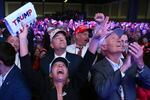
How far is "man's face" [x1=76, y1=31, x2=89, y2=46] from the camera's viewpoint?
166 inches

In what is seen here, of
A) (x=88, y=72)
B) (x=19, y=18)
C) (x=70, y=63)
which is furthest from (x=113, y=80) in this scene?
(x=19, y=18)

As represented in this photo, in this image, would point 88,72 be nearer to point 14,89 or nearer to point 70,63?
point 70,63

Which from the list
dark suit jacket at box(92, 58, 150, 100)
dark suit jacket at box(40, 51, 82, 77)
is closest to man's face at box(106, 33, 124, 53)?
dark suit jacket at box(92, 58, 150, 100)

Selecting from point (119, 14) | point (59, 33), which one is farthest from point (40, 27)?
point (119, 14)

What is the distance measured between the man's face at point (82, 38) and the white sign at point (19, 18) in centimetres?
148

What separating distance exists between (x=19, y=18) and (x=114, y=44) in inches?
32.2

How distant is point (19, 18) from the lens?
2709 mm

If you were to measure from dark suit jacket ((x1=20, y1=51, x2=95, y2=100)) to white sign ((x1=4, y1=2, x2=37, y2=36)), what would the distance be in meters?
0.26

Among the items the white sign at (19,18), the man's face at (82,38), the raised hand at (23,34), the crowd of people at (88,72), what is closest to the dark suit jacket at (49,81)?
the crowd of people at (88,72)

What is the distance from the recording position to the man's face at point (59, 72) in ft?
8.63

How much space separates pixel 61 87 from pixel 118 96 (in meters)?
0.47

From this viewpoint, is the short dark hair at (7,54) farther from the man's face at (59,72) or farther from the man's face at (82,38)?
the man's face at (82,38)

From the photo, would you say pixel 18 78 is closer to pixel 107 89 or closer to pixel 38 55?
pixel 107 89

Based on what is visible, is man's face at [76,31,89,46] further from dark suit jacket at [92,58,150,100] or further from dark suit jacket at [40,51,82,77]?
dark suit jacket at [92,58,150,100]
